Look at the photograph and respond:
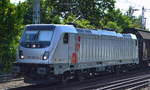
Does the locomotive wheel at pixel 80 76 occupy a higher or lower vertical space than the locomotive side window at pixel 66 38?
lower

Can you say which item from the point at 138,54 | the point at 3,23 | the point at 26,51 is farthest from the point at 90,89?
the point at 138,54

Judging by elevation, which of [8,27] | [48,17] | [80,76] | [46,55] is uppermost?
[48,17]

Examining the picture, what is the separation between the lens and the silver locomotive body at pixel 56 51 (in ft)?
54.3

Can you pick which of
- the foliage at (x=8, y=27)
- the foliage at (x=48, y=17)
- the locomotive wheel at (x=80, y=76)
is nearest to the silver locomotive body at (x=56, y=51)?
the locomotive wheel at (x=80, y=76)

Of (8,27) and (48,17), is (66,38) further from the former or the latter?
(48,17)

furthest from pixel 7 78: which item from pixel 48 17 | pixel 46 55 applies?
pixel 48 17

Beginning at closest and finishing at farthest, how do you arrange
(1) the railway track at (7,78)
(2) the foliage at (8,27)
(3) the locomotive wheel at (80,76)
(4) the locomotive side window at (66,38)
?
(4) the locomotive side window at (66,38)
(1) the railway track at (7,78)
(3) the locomotive wheel at (80,76)
(2) the foliage at (8,27)

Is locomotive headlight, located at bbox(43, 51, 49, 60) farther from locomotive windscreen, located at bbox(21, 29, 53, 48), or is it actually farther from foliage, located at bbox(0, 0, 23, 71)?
foliage, located at bbox(0, 0, 23, 71)

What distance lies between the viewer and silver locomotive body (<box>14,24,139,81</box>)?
16.6m

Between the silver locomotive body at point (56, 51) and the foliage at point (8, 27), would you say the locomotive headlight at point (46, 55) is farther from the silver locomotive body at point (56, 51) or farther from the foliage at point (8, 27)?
the foliage at point (8, 27)

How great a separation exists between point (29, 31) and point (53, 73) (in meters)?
3.05

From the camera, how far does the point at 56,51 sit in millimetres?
16906

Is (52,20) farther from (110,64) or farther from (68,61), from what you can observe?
(68,61)

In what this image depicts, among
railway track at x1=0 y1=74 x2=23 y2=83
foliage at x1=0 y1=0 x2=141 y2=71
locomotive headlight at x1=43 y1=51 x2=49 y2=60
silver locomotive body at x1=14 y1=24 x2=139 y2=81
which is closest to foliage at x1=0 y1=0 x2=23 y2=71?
foliage at x1=0 y1=0 x2=141 y2=71
